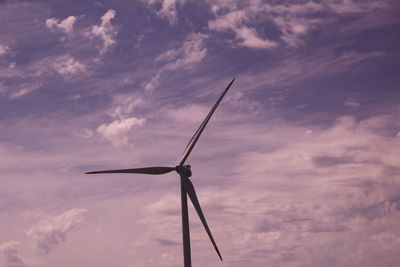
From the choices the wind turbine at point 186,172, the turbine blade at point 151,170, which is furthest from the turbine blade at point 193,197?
the turbine blade at point 151,170

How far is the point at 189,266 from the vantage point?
225ft

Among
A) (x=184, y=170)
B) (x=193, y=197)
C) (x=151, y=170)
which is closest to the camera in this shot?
(x=193, y=197)

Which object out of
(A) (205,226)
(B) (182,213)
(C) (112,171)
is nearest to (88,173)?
(C) (112,171)

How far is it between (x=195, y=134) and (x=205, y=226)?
14403 millimetres

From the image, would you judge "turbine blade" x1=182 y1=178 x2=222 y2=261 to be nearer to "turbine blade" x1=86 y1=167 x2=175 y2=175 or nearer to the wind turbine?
the wind turbine

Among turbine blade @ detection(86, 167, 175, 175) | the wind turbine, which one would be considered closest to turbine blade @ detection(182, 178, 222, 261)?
the wind turbine

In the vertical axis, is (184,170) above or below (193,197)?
above

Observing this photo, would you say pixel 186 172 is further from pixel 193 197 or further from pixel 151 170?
pixel 151 170

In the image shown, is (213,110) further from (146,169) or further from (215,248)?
(215,248)

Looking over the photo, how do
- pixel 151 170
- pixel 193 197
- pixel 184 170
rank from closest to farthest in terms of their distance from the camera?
pixel 193 197 < pixel 184 170 < pixel 151 170

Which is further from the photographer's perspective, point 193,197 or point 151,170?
point 151,170

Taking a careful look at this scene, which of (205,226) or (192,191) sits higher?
(192,191)

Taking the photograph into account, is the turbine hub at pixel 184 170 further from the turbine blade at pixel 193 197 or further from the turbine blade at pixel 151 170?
the turbine blade at pixel 151 170

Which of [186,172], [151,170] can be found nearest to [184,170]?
[186,172]
